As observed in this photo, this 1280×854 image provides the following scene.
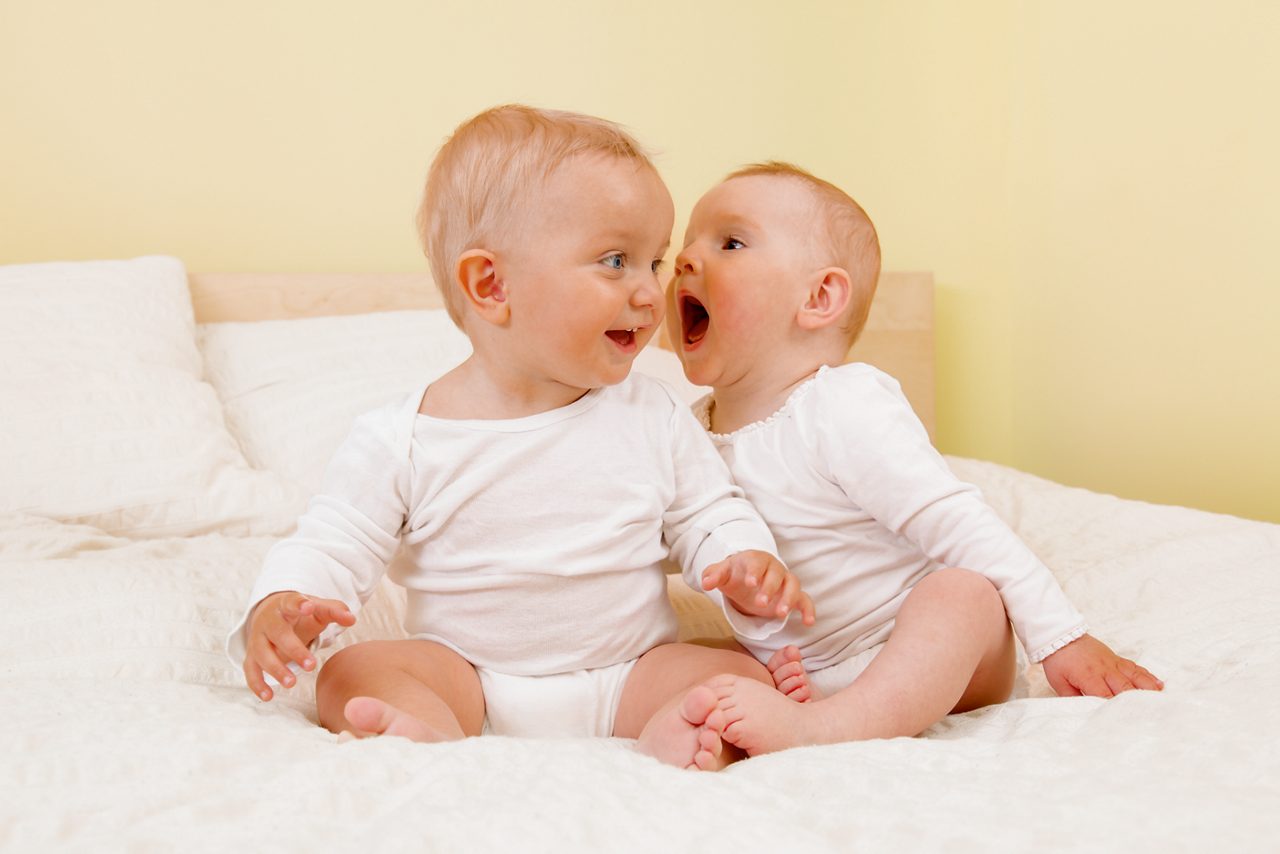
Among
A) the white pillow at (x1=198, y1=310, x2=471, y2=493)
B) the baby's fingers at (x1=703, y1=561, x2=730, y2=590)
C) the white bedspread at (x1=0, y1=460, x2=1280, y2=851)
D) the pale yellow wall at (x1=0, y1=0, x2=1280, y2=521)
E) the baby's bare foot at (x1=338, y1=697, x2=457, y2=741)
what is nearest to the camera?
the white bedspread at (x1=0, y1=460, x2=1280, y2=851)

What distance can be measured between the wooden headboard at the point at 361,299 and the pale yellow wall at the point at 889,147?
0.13 metres

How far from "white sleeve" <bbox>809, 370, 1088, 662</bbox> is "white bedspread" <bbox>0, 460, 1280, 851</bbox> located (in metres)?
0.10

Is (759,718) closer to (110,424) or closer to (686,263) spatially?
(686,263)

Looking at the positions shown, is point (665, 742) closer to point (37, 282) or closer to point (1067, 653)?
point (1067, 653)

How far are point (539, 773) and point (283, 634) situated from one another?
11.5 inches

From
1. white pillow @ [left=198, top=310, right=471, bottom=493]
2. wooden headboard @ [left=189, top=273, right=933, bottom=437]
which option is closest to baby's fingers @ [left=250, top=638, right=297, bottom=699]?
white pillow @ [left=198, top=310, right=471, bottom=493]

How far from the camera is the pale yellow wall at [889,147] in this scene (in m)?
1.97

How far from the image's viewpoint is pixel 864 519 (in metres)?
1.06

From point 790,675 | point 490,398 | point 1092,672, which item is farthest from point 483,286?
point 1092,672

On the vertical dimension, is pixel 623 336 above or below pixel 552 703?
above

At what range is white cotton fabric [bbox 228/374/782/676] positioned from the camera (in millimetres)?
961

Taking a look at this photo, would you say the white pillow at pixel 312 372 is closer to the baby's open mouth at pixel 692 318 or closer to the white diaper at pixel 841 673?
the baby's open mouth at pixel 692 318

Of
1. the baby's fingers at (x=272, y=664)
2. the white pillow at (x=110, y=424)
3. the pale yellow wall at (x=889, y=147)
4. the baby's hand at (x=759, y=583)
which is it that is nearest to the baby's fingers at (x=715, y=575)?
the baby's hand at (x=759, y=583)

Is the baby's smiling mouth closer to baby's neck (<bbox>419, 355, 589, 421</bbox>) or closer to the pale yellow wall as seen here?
baby's neck (<bbox>419, 355, 589, 421</bbox>)
